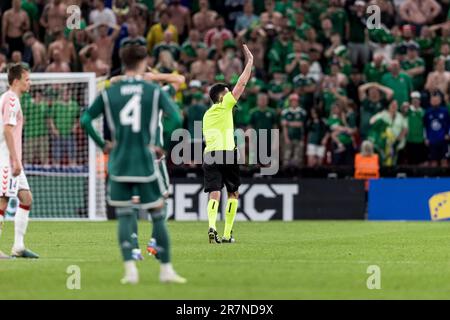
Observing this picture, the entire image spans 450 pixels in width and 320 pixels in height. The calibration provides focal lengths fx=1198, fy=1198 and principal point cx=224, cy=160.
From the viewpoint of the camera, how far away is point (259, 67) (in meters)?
30.0

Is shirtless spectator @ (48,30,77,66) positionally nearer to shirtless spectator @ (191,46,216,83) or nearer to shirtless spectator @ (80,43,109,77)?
shirtless spectator @ (80,43,109,77)

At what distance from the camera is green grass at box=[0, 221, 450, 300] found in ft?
38.5

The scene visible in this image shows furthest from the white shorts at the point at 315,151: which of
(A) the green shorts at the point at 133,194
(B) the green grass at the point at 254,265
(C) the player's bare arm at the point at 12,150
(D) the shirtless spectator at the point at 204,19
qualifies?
(A) the green shorts at the point at 133,194

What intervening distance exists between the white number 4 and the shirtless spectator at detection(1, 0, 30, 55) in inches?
766

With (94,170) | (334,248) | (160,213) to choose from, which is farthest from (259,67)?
(160,213)

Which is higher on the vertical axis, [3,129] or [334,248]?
[3,129]

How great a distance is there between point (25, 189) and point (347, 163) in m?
14.3

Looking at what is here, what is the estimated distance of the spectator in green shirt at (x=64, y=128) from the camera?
27281 millimetres

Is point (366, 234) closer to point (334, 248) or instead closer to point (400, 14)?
point (334, 248)

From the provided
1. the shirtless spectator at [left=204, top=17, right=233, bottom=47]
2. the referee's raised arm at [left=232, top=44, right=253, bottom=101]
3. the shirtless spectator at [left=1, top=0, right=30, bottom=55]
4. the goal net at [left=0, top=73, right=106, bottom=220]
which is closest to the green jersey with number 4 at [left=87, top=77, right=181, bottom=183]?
the referee's raised arm at [left=232, top=44, right=253, bottom=101]

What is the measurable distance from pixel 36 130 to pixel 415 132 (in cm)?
893

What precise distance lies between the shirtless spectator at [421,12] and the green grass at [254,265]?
959cm

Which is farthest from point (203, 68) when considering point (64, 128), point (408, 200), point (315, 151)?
point (408, 200)

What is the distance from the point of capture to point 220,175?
1908 centimetres
